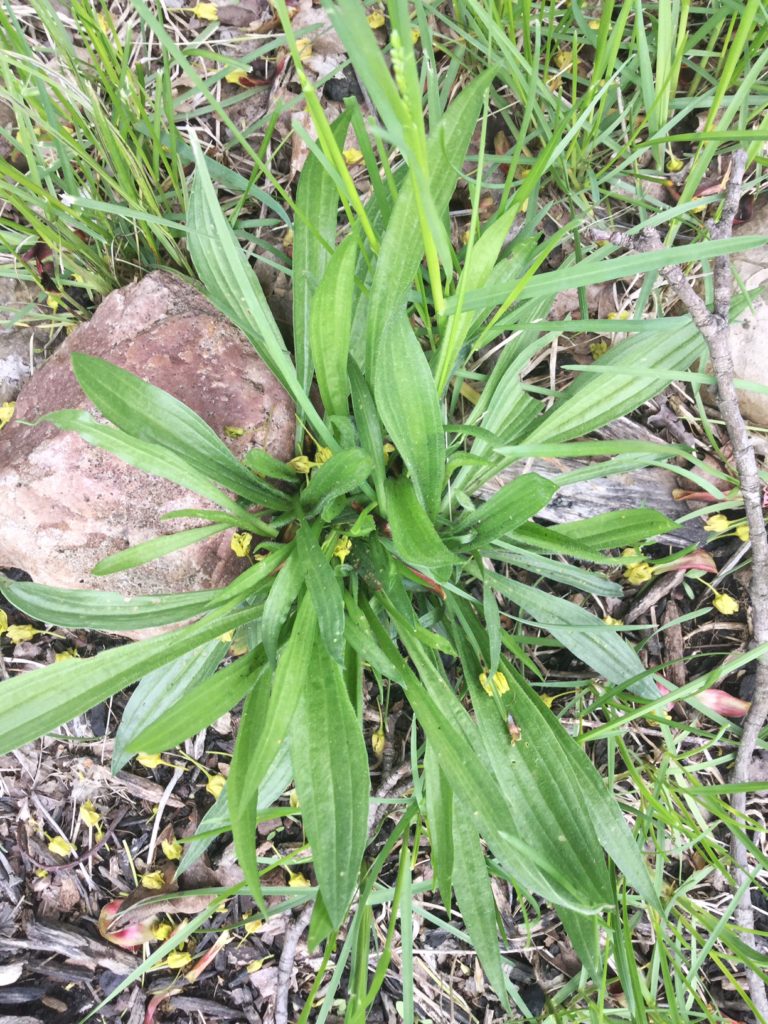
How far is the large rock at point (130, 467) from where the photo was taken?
4.60ft

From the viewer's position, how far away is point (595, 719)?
1613 millimetres

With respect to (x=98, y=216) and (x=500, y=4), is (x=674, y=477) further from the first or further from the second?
(x=98, y=216)

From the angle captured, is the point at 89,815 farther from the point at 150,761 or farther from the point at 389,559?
the point at 389,559

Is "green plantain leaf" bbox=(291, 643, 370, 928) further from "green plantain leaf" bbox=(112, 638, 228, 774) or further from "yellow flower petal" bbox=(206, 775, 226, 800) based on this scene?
"yellow flower petal" bbox=(206, 775, 226, 800)

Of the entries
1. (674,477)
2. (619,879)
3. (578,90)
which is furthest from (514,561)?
Result: (578,90)

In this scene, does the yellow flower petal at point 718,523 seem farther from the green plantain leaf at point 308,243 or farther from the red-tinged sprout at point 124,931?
the red-tinged sprout at point 124,931

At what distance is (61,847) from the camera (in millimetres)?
1757

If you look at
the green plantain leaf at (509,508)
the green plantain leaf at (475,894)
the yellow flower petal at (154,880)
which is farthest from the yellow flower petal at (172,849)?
the green plantain leaf at (509,508)

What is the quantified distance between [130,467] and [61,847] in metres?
1.03

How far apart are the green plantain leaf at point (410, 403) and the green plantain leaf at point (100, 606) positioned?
1.41 ft

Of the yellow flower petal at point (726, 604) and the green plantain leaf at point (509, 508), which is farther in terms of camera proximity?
the yellow flower petal at point (726, 604)

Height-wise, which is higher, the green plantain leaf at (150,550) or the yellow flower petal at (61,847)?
the green plantain leaf at (150,550)

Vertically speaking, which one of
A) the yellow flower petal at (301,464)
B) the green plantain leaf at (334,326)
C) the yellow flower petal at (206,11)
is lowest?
the yellow flower petal at (301,464)

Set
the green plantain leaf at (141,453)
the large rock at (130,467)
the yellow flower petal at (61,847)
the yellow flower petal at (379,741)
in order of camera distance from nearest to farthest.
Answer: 1. the green plantain leaf at (141,453)
2. the large rock at (130,467)
3. the yellow flower petal at (379,741)
4. the yellow flower petal at (61,847)
